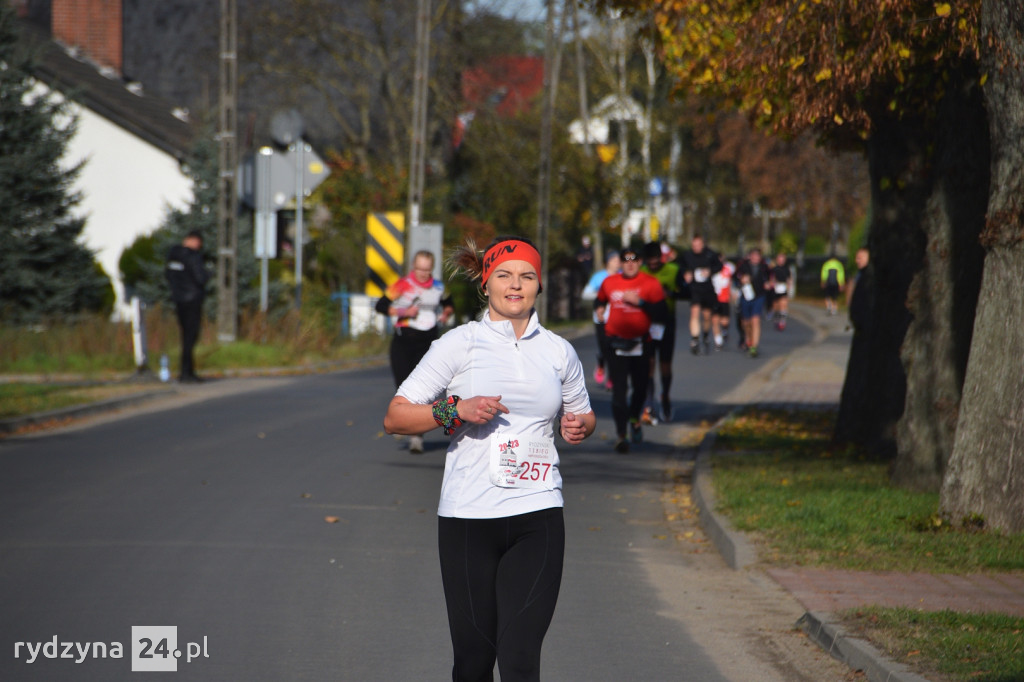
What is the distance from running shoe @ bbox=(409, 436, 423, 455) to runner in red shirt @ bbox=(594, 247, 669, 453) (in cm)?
190

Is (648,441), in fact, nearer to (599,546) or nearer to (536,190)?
(599,546)

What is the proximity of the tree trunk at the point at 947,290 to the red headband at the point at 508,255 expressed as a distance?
244 inches

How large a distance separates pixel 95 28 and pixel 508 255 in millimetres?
42337

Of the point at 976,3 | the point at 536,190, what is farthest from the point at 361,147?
the point at 976,3

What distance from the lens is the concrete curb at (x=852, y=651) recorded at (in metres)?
5.50

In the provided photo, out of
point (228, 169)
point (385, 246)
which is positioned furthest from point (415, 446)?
point (385, 246)

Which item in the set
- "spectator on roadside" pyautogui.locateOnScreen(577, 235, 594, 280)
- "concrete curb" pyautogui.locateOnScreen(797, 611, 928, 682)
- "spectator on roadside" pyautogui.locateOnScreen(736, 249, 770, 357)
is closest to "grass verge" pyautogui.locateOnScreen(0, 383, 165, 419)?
"concrete curb" pyautogui.locateOnScreen(797, 611, 928, 682)

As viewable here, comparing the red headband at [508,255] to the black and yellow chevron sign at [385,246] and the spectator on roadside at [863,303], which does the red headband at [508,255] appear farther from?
the black and yellow chevron sign at [385,246]

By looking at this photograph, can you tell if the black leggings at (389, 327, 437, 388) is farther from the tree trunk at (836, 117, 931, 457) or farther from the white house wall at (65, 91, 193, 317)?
the white house wall at (65, 91, 193, 317)

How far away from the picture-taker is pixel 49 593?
22.7ft

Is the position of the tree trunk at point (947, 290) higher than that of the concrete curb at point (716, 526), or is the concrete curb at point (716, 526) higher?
the tree trunk at point (947, 290)

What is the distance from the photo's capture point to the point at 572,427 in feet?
14.6

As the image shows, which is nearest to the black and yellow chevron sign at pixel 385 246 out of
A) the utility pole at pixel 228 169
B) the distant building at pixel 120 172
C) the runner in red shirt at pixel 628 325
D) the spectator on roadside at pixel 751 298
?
the utility pole at pixel 228 169

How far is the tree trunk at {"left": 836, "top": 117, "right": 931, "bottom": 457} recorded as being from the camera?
11453mm
